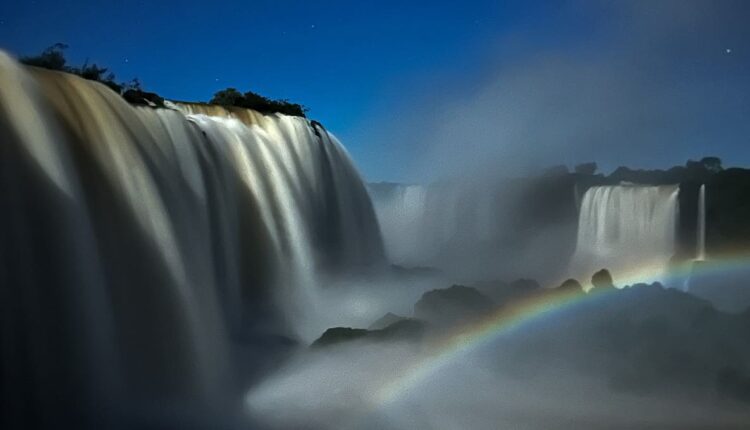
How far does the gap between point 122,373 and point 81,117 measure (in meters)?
2.53

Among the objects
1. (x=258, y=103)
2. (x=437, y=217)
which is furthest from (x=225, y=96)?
(x=437, y=217)

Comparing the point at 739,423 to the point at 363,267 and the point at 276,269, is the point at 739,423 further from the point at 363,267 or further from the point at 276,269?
the point at 363,267

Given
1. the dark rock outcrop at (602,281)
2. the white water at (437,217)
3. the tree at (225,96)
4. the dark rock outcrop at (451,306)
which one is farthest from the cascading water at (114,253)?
the white water at (437,217)

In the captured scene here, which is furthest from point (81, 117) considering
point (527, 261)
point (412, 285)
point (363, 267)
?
point (527, 261)

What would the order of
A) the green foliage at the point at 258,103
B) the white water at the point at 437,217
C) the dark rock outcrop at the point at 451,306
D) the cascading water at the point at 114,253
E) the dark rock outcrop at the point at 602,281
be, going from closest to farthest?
the cascading water at the point at 114,253
the dark rock outcrop at the point at 451,306
the dark rock outcrop at the point at 602,281
the green foliage at the point at 258,103
the white water at the point at 437,217

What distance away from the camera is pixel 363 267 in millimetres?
14516

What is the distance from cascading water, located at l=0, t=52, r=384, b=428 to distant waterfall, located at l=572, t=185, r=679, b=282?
48.8ft

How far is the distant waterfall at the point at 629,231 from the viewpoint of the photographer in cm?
1933

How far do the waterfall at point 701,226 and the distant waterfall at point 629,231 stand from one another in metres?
0.71

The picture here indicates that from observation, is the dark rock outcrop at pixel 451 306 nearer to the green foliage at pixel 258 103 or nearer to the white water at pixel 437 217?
the green foliage at pixel 258 103

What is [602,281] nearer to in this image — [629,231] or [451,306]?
[451,306]

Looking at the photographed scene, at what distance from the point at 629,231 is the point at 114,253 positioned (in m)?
18.7

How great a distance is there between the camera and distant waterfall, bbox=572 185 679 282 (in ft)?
63.4

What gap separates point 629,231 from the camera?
20109 millimetres
